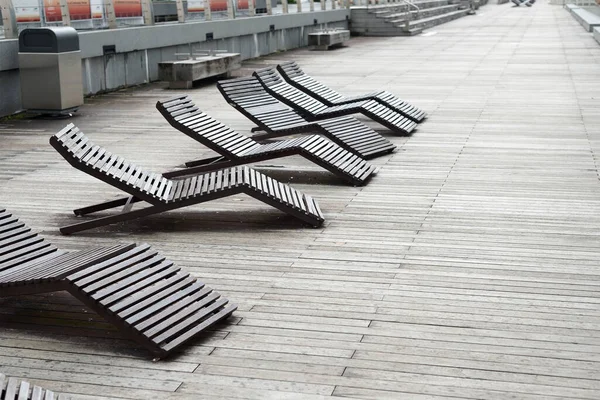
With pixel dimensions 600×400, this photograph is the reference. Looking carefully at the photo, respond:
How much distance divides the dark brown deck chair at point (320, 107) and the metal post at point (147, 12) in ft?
20.2

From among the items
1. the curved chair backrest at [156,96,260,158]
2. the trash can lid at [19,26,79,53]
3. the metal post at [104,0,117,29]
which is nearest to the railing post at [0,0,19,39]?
the trash can lid at [19,26,79,53]

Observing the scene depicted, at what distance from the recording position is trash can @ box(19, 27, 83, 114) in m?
11.5

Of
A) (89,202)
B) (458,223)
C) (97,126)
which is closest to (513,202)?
(458,223)

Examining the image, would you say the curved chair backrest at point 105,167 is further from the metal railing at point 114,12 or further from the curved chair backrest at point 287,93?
the metal railing at point 114,12

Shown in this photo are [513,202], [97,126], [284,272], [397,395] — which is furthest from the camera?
[97,126]

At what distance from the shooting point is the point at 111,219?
6.41 m

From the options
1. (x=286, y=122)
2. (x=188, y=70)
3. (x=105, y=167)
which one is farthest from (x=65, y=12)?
(x=105, y=167)

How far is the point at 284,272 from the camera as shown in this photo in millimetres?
5398

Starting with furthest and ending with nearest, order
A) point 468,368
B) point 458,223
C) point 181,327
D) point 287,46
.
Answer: point 287,46
point 458,223
point 181,327
point 468,368

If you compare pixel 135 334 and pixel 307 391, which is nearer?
pixel 307 391

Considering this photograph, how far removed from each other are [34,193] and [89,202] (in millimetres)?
630

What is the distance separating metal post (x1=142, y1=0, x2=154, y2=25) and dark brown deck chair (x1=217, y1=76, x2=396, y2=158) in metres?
6.65

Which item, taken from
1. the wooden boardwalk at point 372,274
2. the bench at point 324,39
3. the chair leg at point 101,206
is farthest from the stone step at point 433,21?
the chair leg at point 101,206

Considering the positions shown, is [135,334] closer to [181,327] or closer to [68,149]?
[181,327]
